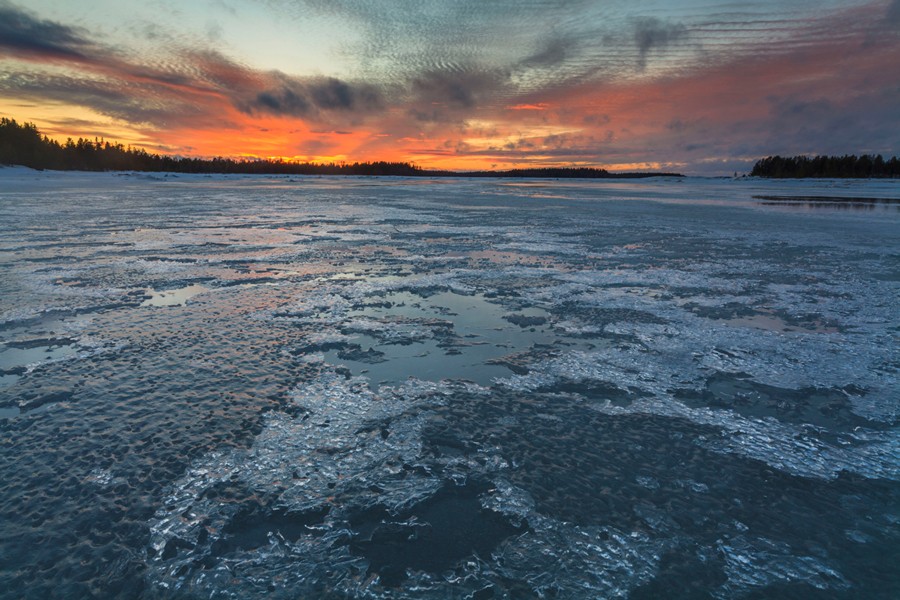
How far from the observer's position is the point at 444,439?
11.9 feet

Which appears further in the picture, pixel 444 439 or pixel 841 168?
pixel 841 168

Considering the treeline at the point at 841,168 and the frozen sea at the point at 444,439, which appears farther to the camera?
the treeline at the point at 841,168

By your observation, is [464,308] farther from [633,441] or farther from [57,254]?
[57,254]

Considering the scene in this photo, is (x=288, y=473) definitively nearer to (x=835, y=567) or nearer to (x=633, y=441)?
(x=633, y=441)

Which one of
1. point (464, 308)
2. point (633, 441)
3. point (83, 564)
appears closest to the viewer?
point (83, 564)

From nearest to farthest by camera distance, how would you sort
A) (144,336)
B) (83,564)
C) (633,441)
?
(83,564) → (633,441) → (144,336)

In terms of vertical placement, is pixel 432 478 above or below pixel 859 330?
below

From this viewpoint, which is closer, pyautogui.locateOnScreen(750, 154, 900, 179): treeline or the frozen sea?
the frozen sea

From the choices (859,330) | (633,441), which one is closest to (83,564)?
(633,441)

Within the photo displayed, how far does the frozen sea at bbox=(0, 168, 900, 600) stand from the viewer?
2.44 meters

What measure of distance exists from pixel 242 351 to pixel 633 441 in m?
3.91

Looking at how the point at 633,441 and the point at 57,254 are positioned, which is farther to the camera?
the point at 57,254

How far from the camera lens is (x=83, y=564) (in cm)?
241

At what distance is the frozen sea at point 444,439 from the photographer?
244 cm
